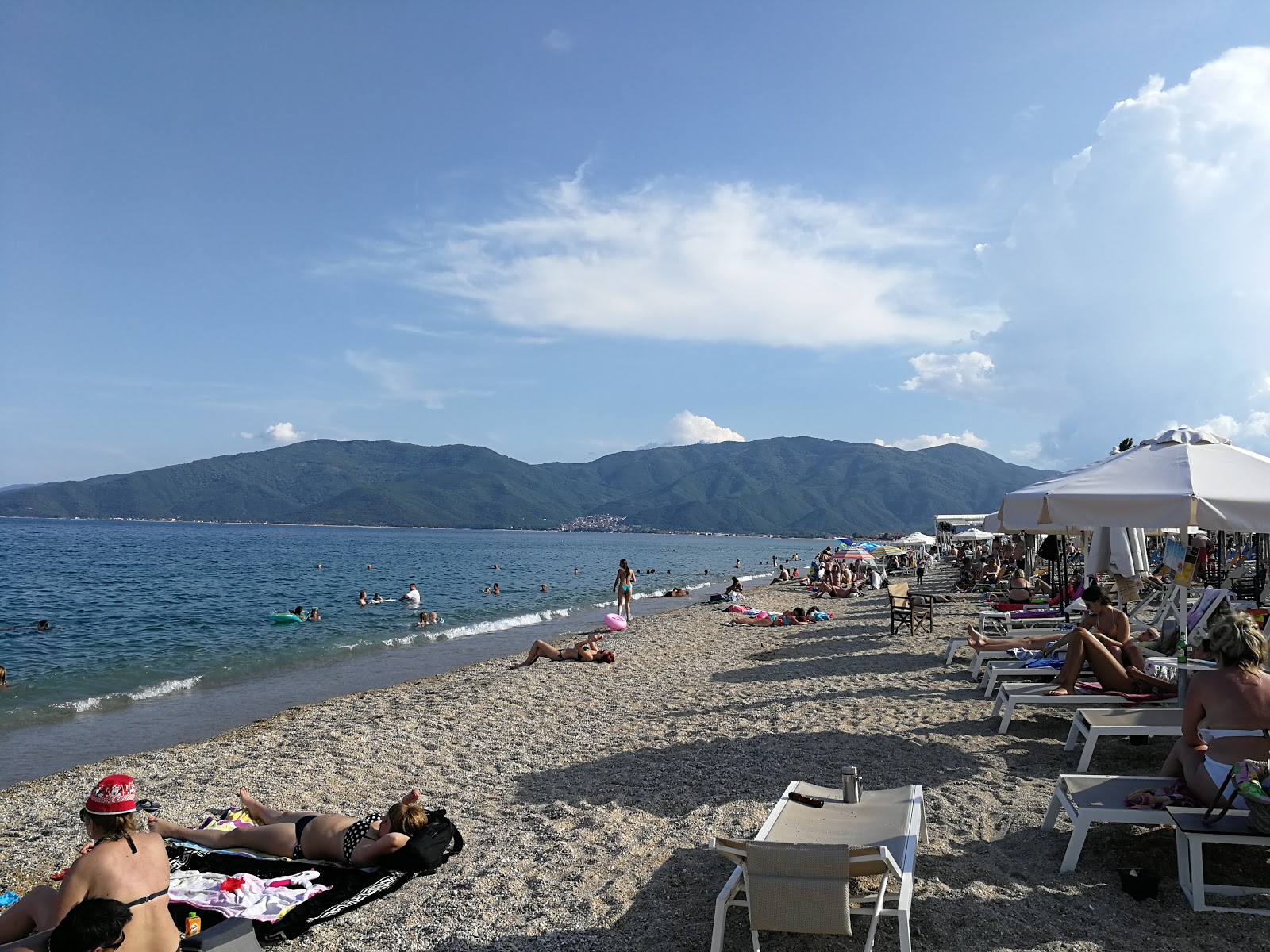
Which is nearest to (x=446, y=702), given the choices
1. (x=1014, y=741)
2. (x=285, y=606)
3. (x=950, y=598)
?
(x=1014, y=741)

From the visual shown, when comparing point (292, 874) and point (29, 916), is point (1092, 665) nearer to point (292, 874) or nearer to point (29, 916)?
point (292, 874)

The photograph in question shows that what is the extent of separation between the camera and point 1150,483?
6.03 metres

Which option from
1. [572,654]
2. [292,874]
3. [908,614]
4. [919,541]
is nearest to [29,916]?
[292,874]

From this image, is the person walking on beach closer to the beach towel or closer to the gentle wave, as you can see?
the gentle wave

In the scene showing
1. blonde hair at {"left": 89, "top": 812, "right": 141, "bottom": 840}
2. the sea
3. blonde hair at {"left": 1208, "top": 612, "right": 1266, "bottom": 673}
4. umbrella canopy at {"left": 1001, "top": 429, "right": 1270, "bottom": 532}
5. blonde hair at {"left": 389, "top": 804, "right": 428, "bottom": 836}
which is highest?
umbrella canopy at {"left": 1001, "top": 429, "right": 1270, "bottom": 532}

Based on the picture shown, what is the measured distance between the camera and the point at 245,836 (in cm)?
483

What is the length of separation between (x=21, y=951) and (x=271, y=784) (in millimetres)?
3790

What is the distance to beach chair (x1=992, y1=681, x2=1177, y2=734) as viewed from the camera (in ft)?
20.7

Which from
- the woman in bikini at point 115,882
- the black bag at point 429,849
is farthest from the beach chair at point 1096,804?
the woman in bikini at point 115,882

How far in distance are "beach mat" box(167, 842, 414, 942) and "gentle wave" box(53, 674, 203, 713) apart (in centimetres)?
900

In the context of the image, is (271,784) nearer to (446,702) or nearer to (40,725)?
(446,702)

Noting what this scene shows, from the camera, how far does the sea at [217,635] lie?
11.0m

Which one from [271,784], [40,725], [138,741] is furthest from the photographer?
[40,725]

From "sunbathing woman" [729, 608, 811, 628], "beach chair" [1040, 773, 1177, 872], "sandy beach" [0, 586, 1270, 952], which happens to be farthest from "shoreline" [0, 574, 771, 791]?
"beach chair" [1040, 773, 1177, 872]
